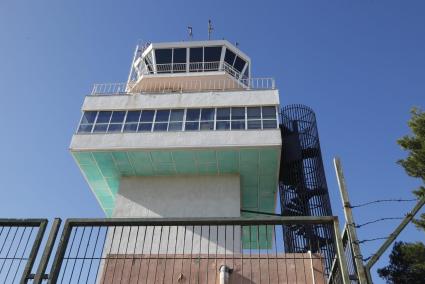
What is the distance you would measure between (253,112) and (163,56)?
27.7ft

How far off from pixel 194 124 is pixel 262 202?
6676 mm

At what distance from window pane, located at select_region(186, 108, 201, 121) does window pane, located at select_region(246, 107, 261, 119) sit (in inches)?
99.2

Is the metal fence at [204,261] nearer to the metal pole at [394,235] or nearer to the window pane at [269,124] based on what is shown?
the metal pole at [394,235]

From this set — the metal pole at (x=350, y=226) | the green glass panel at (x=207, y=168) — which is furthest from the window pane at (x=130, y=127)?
the metal pole at (x=350, y=226)

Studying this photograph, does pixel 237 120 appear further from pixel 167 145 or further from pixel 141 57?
pixel 141 57

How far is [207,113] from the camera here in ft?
66.5

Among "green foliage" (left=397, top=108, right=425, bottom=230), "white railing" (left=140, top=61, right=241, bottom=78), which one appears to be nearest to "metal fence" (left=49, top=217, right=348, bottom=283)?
"green foliage" (left=397, top=108, right=425, bottom=230)

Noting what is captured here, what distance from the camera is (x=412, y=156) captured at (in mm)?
15227

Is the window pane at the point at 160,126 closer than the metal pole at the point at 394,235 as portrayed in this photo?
No

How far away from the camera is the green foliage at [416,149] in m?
15.0

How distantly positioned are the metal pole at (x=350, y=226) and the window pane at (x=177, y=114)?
15.2 m

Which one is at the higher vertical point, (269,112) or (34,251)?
(269,112)

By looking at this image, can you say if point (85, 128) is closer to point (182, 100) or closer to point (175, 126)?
point (175, 126)

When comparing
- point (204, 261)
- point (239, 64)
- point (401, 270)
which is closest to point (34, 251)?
point (204, 261)
